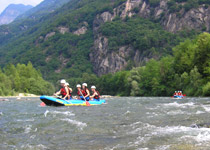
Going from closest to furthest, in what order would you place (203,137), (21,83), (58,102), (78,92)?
(203,137) < (58,102) < (78,92) < (21,83)

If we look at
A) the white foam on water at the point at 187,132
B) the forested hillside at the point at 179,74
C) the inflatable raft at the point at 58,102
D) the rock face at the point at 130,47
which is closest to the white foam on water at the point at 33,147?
the white foam on water at the point at 187,132

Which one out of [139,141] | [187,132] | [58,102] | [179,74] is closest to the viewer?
[139,141]

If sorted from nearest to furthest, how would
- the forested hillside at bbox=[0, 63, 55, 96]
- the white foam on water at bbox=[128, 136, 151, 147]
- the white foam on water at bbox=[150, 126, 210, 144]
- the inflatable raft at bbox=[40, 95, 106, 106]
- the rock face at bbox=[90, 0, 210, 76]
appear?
the white foam on water at bbox=[128, 136, 151, 147]
the white foam on water at bbox=[150, 126, 210, 144]
the inflatable raft at bbox=[40, 95, 106, 106]
the forested hillside at bbox=[0, 63, 55, 96]
the rock face at bbox=[90, 0, 210, 76]

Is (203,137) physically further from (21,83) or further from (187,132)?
(21,83)

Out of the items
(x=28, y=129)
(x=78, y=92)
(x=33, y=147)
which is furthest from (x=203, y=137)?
(x=78, y=92)

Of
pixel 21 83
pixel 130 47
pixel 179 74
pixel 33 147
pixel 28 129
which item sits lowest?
pixel 21 83

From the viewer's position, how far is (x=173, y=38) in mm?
163375

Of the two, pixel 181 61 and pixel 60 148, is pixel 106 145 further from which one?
pixel 181 61

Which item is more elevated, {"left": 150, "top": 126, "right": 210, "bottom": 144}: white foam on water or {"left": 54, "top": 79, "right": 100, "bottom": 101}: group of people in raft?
{"left": 150, "top": 126, "right": 210, "bottom": 144}: white foam on water

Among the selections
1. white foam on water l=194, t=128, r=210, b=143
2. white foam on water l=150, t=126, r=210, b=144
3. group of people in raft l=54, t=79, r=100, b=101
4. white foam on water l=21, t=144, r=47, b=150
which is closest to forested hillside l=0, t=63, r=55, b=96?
group of people in raft l=54, t=79, r=100, b=101

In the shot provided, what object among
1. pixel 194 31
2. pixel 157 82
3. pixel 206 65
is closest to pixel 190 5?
pixel 194 31

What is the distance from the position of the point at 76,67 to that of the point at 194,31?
239 feet

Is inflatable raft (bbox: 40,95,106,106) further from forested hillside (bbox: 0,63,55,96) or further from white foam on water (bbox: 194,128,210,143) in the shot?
forested hillside (bbox: 0,63,55,96)

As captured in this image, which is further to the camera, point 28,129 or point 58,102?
point 58,102
